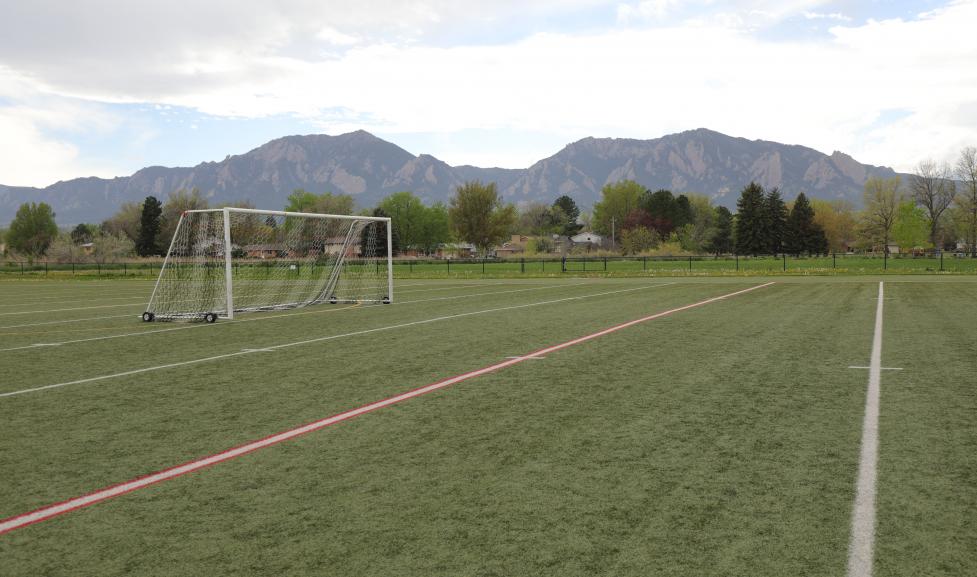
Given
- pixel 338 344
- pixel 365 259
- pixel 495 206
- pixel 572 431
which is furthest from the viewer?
pixel 495 206

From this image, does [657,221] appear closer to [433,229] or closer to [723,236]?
[723,236]

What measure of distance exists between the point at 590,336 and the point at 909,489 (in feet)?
25.8

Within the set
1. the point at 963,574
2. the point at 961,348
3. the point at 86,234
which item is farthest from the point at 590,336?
the point at 86,234

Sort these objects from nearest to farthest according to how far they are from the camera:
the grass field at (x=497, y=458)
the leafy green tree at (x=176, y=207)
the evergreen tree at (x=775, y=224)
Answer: the grass field at (x=497, y=458) < the evergreen tree at (x=775, y=224) < the leafy green tree at (x=176, y=207)

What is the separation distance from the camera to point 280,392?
25.3 ft

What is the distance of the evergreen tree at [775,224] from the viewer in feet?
309

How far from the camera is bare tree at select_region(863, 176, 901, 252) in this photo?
104625 millimetres

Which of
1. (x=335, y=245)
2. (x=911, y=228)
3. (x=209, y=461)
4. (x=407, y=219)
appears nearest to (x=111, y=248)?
(x=407, y=219)

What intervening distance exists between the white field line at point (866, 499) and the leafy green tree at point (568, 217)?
167 metres

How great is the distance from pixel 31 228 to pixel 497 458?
431ft

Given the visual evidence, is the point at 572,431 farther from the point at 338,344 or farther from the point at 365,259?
the point at 365,259

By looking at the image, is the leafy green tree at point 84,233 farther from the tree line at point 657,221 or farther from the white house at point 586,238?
the white house at point 586,238

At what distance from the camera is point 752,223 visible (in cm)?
9425

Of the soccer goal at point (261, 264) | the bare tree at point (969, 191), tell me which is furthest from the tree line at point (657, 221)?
the soccer goal at point (261, 264)
